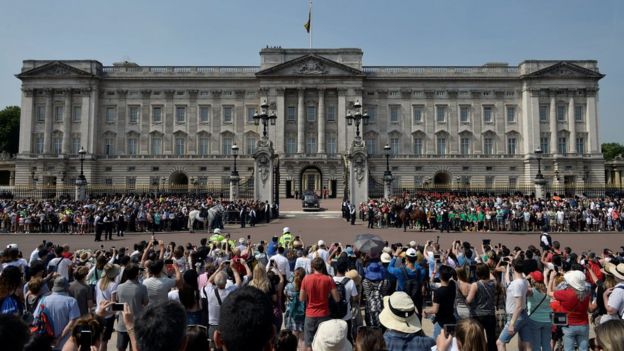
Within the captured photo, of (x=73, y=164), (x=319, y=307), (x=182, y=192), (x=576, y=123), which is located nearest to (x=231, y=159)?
(x=182, y=192)

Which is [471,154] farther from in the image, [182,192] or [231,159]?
[182,192]

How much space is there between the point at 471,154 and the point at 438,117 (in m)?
7.16

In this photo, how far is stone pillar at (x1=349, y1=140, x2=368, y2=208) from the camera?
105 ft

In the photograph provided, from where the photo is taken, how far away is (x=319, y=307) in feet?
21.6

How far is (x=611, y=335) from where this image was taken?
11.3ft

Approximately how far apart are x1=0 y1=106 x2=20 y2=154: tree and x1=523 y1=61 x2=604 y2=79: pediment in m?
91.7

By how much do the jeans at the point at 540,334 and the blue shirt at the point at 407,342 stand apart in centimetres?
258

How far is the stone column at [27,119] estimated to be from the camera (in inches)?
2370

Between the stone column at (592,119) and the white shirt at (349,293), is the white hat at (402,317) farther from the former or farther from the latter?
the stone column at (592,119)

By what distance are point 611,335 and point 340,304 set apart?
4.00m

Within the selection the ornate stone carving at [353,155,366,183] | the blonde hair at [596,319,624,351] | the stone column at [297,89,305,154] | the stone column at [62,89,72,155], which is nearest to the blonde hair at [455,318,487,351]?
the blonde hair at [596,319,624,351]

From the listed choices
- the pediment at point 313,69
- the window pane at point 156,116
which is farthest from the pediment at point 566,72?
the window pane at point 156,116

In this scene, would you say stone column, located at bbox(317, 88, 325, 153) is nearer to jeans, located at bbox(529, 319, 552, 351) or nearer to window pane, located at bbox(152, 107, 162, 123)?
window pane, located at bbox(152, 107, 162, 123)

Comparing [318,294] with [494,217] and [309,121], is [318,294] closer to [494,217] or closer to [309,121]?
[494,217]
